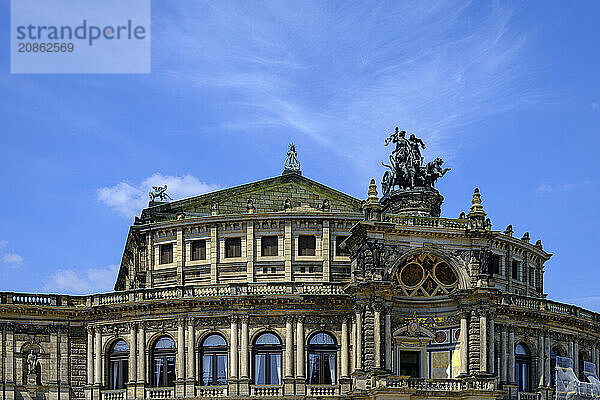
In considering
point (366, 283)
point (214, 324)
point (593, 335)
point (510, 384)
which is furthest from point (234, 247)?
point (593, 335)

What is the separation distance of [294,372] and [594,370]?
26709 millimetres

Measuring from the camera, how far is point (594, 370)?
3177 inches

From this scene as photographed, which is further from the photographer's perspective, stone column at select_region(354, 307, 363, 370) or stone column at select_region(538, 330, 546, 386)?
stone column at select_region(538, 330, 546, 386)

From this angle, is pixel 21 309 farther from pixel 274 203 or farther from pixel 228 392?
pixel 274 203

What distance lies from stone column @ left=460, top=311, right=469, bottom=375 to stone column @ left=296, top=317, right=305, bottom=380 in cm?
1164

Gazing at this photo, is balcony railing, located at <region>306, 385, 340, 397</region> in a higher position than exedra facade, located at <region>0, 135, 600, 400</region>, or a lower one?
lower

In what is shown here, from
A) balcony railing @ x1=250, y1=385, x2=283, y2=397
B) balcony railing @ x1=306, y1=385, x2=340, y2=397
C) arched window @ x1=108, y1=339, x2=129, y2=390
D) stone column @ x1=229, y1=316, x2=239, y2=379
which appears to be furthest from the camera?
arched window @ x1=108, y1=339, x2=129, y2=390

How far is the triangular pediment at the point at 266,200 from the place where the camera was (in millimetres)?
86562

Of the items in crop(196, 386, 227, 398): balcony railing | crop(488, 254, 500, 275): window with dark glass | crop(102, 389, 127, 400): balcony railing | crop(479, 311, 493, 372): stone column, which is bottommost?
crop(102, 389, 127, 400): balcony railing

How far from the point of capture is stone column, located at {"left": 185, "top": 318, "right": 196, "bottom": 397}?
235 feet

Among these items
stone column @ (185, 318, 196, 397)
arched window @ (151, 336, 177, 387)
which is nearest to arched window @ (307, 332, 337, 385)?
stone column @ (185, 318, 196, 397)

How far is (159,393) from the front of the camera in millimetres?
72312

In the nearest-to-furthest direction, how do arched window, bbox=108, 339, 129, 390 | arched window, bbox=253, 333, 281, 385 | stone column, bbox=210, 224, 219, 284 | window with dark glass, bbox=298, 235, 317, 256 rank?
arched window, bbox=253, 333, 281, 385, arched window, bbox=108, 339, 129, 390, stone column, bbox=210, 224, 219, 284, window with dark glass, bbox=298, 235, 317, 256

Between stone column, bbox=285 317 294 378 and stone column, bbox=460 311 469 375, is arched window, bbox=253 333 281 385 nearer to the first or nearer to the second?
stone column, bbox=285 317 294 378
